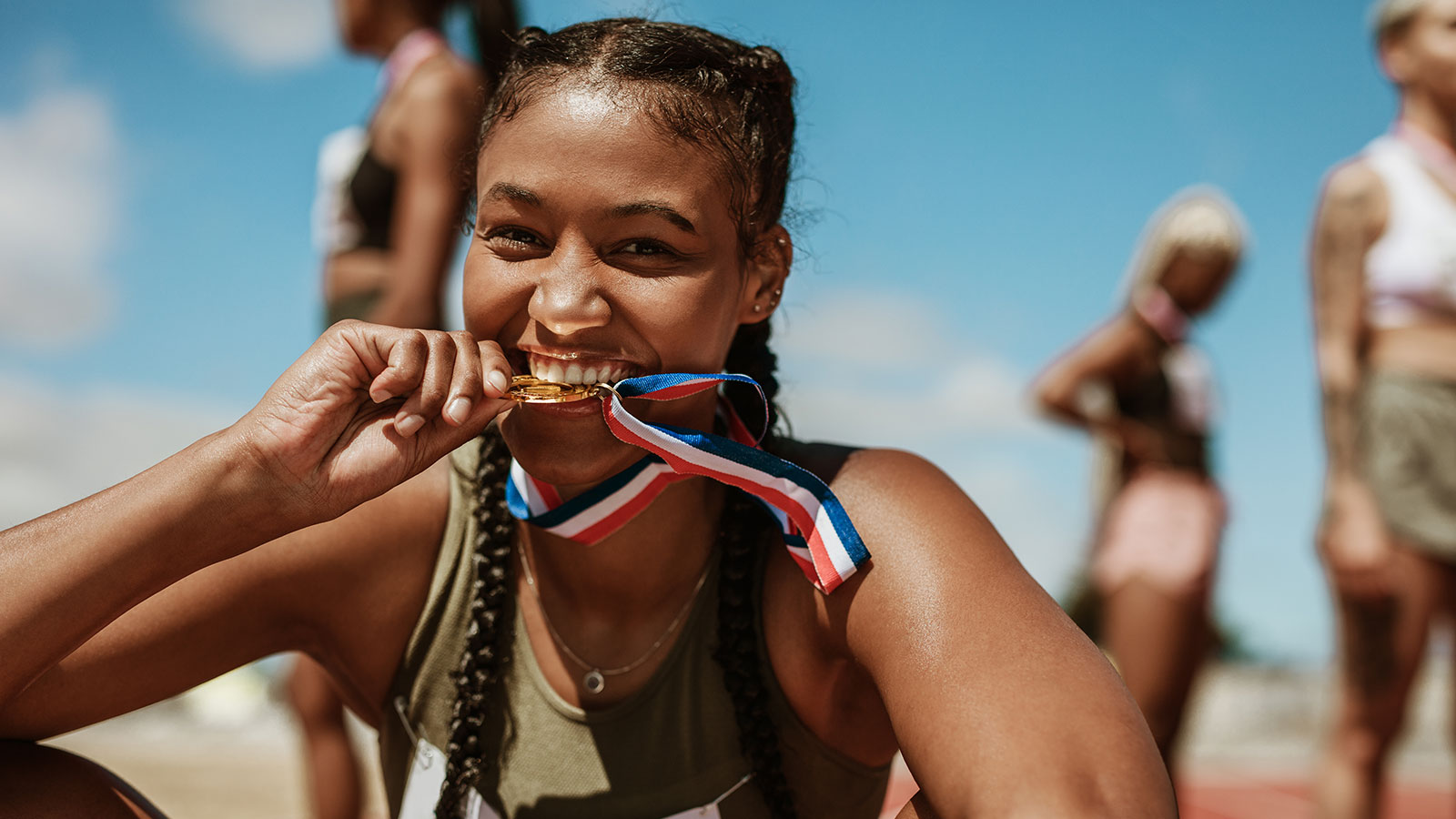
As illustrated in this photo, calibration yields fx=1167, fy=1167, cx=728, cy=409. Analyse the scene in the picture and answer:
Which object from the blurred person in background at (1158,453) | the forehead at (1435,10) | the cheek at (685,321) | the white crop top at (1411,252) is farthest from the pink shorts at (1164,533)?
the cheek at (685,321)

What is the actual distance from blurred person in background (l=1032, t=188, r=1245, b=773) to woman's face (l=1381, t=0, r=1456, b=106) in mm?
806

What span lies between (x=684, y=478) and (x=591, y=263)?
38 cm

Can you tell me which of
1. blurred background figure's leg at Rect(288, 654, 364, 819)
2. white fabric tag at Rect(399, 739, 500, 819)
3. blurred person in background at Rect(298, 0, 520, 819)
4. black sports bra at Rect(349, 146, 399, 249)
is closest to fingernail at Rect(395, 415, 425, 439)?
white fabric tag at Rect(399, 739, 500, 819)

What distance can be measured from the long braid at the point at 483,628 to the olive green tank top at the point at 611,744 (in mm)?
31

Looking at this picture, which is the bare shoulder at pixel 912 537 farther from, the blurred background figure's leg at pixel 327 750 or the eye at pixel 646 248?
the blurred background figure's leg at pixel 327 750

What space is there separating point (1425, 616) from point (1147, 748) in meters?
2.60

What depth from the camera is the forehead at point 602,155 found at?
162cm

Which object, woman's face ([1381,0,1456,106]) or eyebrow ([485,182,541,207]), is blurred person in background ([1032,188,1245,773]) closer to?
woman's face ([1381,0,1456,106])

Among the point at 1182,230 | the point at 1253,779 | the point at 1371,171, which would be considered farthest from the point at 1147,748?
the point at 1253,779

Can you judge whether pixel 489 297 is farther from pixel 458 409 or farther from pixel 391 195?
pixel 391 195

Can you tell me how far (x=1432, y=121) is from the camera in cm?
380

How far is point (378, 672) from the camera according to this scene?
190 centimetres

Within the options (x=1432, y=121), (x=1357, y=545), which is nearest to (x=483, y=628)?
(x=1357, y=545)

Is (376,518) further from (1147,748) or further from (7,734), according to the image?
(1147,748)
